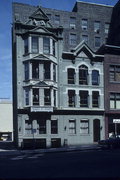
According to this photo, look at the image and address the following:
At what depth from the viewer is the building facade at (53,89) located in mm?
36562

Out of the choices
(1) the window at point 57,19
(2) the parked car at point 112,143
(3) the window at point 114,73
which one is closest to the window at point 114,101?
(3) the window at point 114,73

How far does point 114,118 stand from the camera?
40656mm

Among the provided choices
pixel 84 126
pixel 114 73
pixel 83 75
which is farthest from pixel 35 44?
pixel 84 126

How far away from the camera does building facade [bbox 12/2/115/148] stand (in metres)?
36.6

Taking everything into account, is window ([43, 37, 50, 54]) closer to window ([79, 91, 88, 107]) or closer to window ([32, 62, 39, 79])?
window ([32, 62, 39, 79])

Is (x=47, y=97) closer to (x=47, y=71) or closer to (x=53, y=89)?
(x=53, y=89)

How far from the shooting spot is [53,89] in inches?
1480

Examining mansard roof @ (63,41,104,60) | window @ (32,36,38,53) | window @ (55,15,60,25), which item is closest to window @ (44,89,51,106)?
window @ (32,36,38,53)

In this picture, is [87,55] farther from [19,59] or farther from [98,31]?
[98,31]

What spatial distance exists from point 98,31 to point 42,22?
1874cm

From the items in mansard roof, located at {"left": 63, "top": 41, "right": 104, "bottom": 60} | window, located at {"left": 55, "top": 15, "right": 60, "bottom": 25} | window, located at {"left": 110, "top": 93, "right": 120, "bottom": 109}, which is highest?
window, located at {"left": 55, "top": 15, "right": 60, "bottom": 25}

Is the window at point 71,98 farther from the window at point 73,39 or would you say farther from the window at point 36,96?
the window at point 73,39

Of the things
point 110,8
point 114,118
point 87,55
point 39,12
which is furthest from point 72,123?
point 110,8

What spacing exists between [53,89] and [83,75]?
19.0 ft
